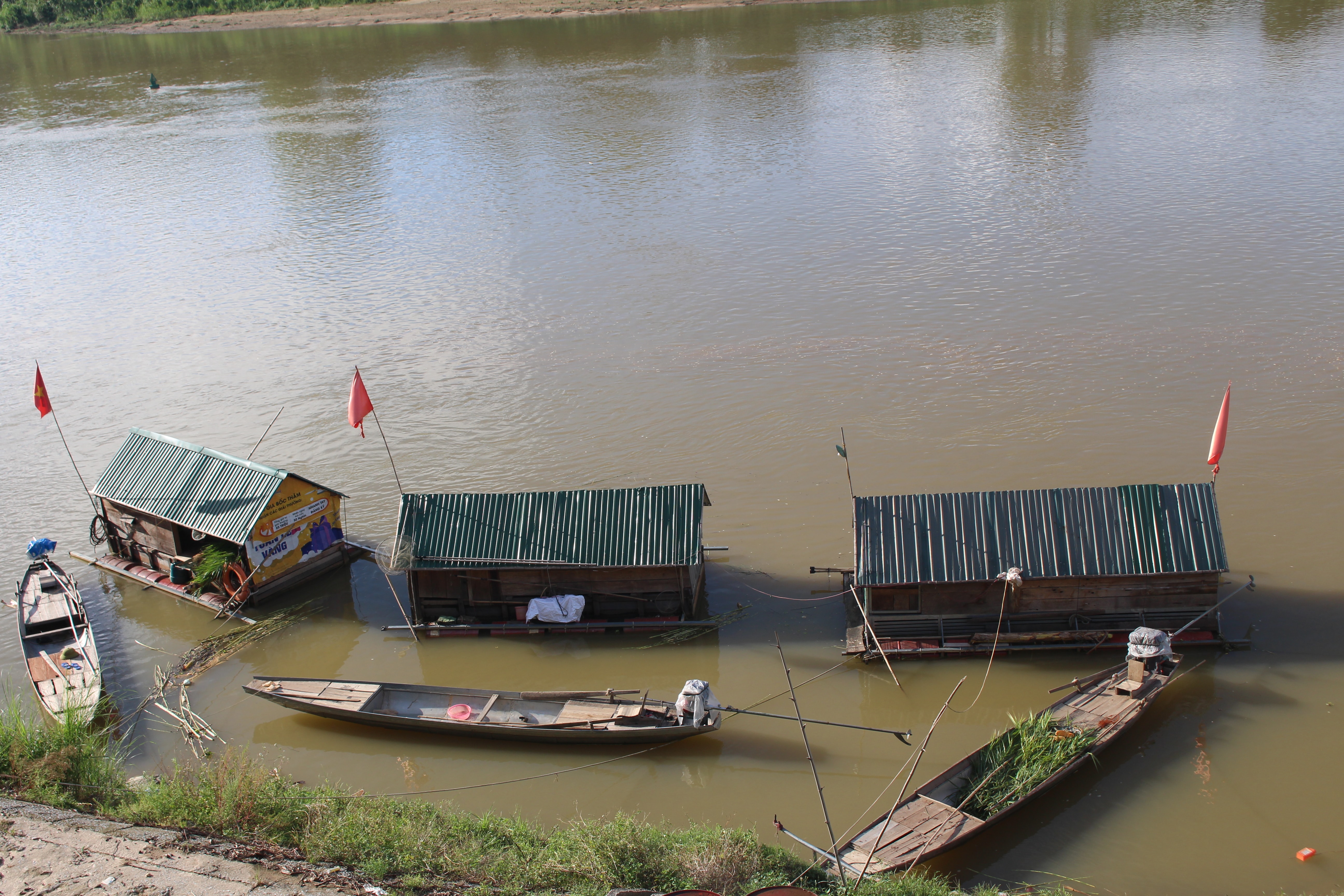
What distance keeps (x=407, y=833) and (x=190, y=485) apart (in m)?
10.2

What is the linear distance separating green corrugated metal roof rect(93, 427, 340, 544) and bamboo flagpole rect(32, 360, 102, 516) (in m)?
1.03

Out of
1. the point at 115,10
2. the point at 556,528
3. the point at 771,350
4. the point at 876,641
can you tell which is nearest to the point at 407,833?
the point at 556,528

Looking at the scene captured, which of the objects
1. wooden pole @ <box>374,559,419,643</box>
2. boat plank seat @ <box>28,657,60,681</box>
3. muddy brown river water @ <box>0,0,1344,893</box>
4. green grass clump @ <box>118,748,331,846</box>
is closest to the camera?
green grass clump @ <box>118,748,331,846</box>

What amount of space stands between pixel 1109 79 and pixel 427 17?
55891mm

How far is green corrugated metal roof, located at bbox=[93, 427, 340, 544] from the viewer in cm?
1920

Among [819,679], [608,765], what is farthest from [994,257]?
[608,765]

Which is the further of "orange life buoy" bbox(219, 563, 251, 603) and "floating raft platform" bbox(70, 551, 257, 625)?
"floating raft platform" bbox(70, 551, 257, 625)

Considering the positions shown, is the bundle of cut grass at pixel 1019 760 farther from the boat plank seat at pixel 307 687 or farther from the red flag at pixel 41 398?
the red flag at pixel 41 398

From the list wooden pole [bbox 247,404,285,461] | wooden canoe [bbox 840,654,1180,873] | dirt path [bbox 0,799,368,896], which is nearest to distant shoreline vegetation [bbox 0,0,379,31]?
wooden pole [bbox 247,404,285,461]

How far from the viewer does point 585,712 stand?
615 inches

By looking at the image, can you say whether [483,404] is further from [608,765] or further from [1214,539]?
[1214,539]

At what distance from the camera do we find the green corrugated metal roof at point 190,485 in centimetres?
1920

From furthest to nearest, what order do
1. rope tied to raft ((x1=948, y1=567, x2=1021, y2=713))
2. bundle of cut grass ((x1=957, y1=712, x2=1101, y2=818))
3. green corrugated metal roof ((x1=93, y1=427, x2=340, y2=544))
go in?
1. green corrugated metal roof ((x1=93, y1=427, x2=340, y2=544))
2. rope tied to raft ((x1=948, y1=567, x2=1021, y2=713))
3. bundle of cut grass ((x1=957, y1=712, x2=1101, y2=818))

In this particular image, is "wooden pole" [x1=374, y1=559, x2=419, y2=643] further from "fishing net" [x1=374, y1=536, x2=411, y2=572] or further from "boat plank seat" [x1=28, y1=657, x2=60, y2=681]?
"boat plank seat" [x1=28, y1=657, x2=60, y2=681]
